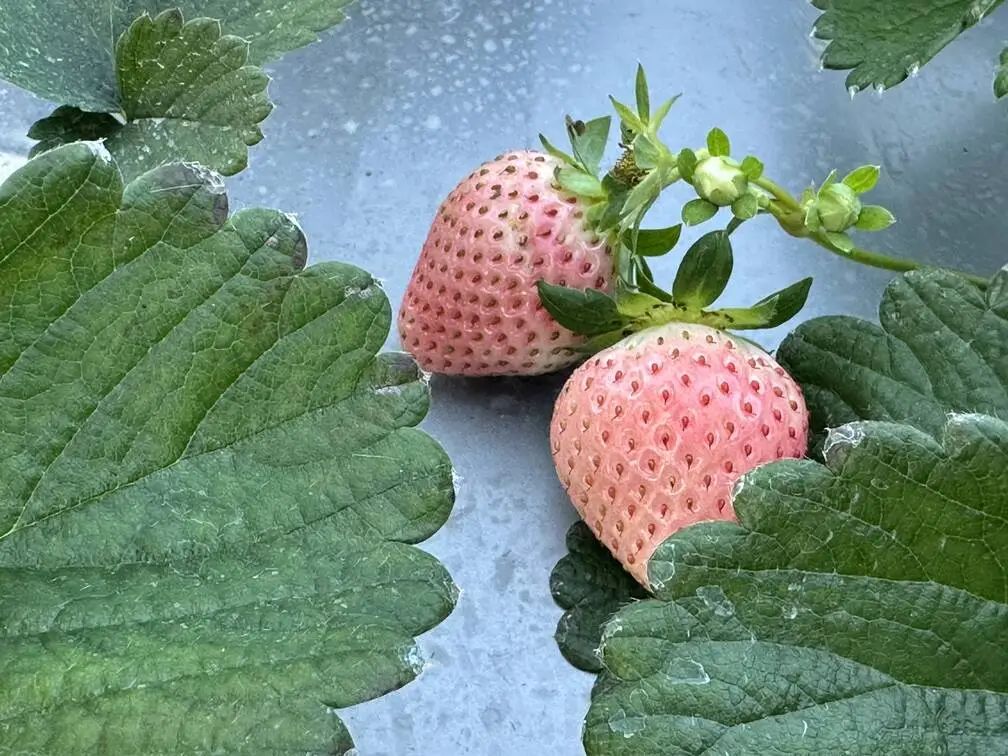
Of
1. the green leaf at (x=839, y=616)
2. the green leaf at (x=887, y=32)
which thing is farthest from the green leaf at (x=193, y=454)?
the green leaf at (x=887, y=32)

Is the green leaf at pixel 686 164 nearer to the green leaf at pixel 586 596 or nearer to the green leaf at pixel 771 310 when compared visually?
the green leaf at pixel 771 310

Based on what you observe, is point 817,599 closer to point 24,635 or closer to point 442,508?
point 442,508

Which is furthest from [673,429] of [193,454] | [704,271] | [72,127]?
[72,127]

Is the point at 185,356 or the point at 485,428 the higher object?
the point at 185,356

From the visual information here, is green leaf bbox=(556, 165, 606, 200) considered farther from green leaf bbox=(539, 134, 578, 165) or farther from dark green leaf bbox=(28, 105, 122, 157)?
dark green leaf bbox=(28, 105, 122, 157)

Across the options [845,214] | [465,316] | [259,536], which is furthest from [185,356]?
[845,214]
